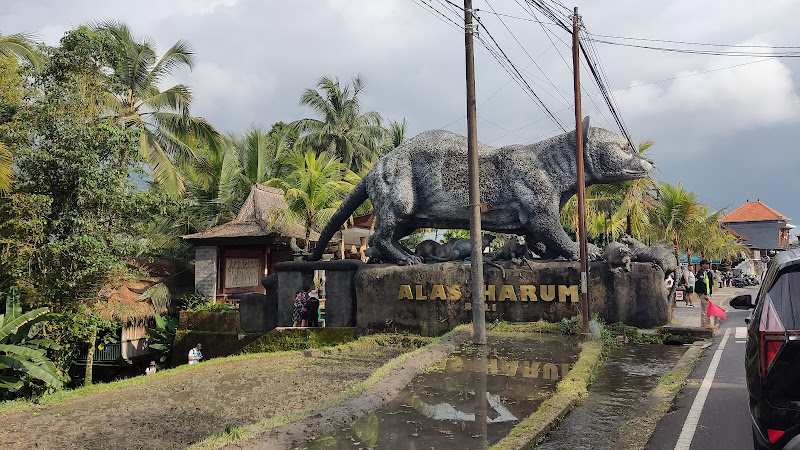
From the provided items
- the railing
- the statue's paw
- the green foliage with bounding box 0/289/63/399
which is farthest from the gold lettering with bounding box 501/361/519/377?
the railing

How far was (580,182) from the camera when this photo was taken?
34.4 feet

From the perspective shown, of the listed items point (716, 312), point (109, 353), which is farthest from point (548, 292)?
point (109, 353)

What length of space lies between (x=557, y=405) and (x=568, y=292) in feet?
17.0

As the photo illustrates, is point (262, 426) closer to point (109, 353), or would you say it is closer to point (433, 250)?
point (433, 250)

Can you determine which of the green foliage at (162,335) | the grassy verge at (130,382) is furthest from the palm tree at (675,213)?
the green foliage at (162,335)

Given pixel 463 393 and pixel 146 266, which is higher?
pixel 146 266

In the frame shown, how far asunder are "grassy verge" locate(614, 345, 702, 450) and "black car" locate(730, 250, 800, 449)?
1.46 metres

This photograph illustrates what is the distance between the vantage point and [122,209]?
11211 mm

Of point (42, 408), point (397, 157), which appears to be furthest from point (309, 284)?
point (42, 408)

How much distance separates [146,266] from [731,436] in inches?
832

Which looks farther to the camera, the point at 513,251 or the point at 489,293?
the point at 513,251

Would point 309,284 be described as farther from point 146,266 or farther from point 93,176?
point 146,266

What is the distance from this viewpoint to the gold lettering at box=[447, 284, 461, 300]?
11195 mm

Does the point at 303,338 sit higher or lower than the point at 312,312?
lower
